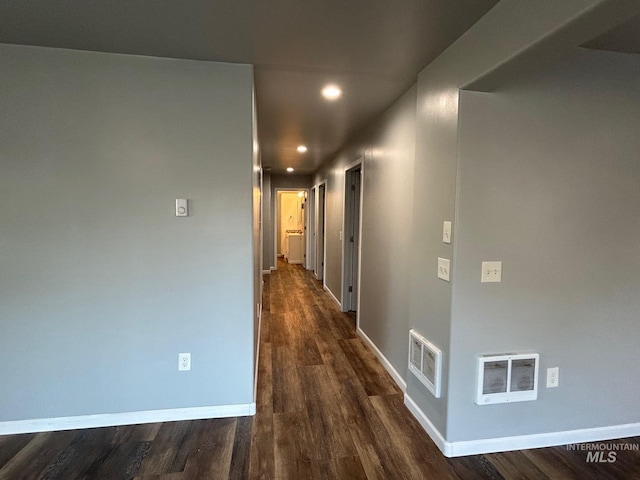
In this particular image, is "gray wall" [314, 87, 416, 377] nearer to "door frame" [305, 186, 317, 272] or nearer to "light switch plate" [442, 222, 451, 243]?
"light switch plate" [442, 222, 451, 243]

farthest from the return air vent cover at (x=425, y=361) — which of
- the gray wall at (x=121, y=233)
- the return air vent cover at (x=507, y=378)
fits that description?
the gray wall at (x=121, y=233)

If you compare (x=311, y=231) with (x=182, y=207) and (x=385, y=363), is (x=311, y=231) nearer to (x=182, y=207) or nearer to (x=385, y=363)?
(x=385, y=363)

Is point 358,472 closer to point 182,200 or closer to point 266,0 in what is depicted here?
point 182,200

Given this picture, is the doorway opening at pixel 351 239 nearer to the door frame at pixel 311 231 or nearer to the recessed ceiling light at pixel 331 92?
the recessed ceiling light at pixel 331 92

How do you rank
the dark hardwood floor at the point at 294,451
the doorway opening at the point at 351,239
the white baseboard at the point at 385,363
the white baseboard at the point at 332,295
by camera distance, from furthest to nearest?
the white baseboard at the point at 332,295 < the doorway opening at the point at 351,239 < the white baseboard at the point at 385,363 < the dark hardwood floor at the point at 294,451

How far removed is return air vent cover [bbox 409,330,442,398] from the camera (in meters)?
1.94

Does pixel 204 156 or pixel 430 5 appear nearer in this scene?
pixel 430 5

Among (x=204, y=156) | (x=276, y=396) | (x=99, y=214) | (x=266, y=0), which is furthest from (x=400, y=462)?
(x=266, y=0)

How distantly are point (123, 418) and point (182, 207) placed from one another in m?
1.45

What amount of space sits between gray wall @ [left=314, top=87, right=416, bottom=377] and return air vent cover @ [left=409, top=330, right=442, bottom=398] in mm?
295

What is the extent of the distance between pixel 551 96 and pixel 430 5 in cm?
91

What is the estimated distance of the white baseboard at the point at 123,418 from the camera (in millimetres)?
2016

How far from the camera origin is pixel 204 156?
6.91 feet

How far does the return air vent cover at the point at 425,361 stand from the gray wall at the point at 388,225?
295 mm
